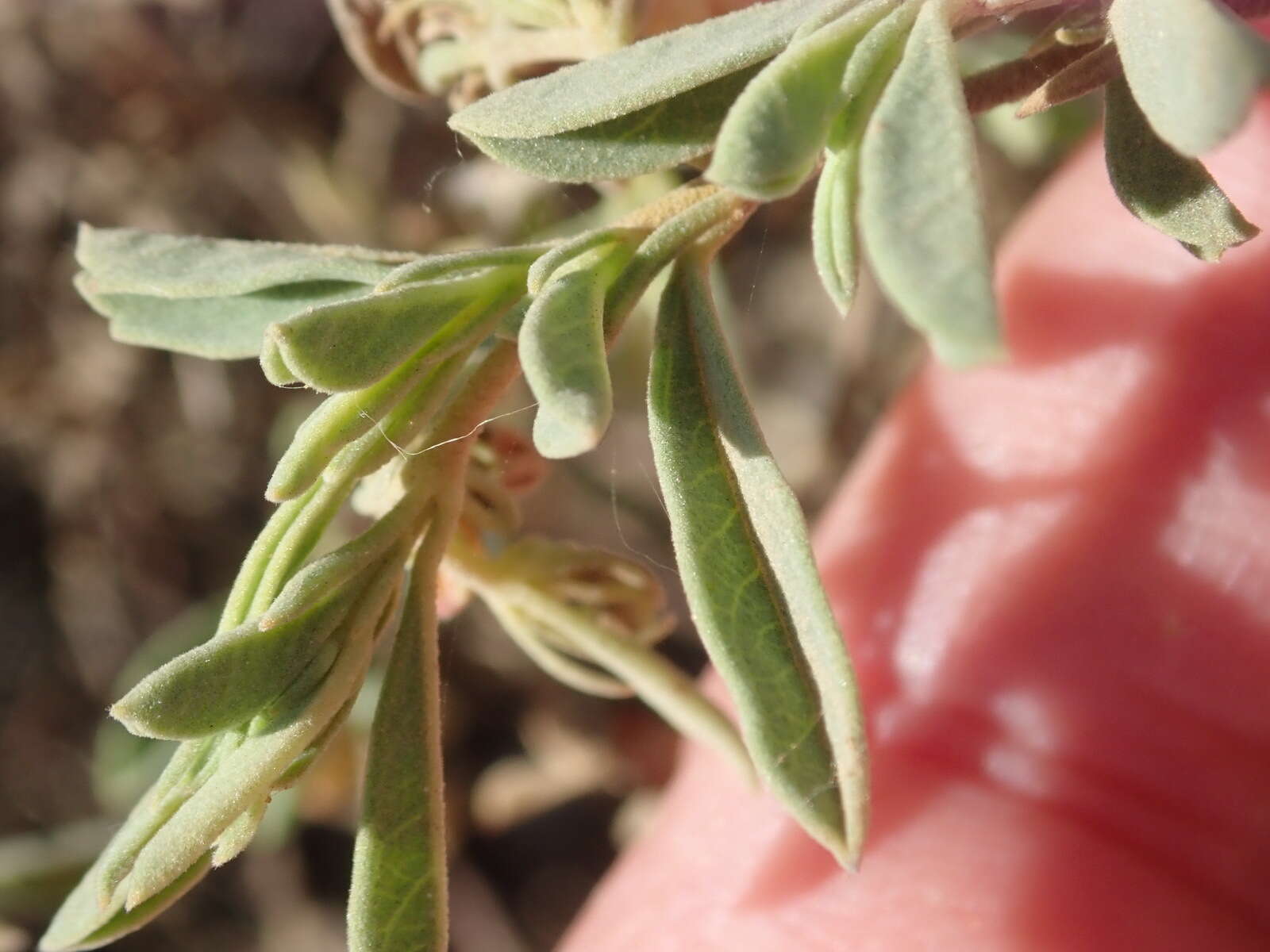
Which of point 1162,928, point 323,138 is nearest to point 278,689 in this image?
point 1162,928

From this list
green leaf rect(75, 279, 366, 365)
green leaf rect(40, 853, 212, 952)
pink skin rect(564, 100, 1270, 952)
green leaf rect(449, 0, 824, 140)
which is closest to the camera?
green leaf rect(449, 0, 824, 140)

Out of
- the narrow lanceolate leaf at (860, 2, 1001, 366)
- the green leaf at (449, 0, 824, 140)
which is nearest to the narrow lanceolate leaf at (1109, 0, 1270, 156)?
the narrow lanceolate leaf at (860, 2, 1001, 366)

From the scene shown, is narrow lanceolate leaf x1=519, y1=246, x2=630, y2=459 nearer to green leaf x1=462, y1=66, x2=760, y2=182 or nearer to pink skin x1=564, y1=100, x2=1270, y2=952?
green leaf x1=462, y1=66, x2=760, y2=182

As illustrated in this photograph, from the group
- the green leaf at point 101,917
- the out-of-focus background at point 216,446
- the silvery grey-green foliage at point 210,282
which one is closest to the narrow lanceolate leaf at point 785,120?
the silvery grey-green foliage at point 210,282

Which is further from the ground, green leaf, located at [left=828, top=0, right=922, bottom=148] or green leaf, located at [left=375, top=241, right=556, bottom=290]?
green leaf, located at [left=828, top=0, right=922, bottom=148]

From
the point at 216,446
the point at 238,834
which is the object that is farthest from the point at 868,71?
the point at 216,446

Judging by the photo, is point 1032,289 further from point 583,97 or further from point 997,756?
point 583,97

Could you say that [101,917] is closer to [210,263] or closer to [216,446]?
[210,263]
